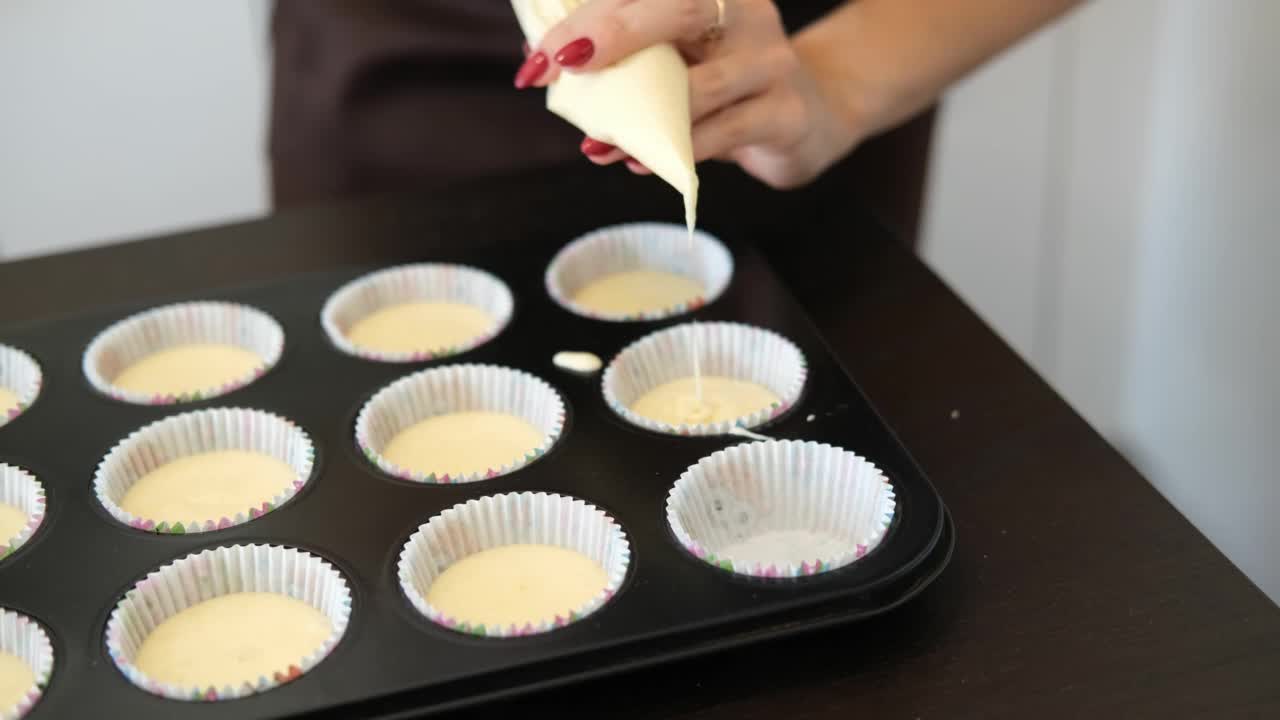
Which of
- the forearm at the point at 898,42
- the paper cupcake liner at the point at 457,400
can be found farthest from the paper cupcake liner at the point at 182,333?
the forearm at the point at 898,42

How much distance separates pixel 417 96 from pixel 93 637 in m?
0.91

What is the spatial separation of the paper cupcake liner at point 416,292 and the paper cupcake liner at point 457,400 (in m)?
0.07

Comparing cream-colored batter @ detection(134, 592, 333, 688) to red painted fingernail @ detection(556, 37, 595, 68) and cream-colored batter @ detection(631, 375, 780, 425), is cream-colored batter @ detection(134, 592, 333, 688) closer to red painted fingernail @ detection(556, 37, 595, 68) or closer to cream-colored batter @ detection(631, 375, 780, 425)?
cream-colored batter @ detection(631, 375, 780, 425)

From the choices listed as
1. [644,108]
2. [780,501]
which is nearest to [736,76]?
[644,108]

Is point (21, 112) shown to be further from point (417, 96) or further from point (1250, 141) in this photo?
point (1250, 141)

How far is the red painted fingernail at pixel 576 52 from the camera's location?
101 cm

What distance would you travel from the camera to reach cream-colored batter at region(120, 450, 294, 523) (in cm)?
105

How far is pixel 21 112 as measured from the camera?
7.99ft

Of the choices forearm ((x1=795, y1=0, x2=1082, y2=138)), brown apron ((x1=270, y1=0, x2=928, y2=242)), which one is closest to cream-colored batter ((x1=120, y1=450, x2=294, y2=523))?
brown apron ((x1=270, y1=0, x2=928, y2=242))

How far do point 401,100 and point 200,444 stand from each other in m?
0.63

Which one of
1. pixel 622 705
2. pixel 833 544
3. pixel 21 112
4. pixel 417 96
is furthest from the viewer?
pixel 21 112

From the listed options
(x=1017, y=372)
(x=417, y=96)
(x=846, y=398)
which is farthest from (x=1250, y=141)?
(x=417, y=96)

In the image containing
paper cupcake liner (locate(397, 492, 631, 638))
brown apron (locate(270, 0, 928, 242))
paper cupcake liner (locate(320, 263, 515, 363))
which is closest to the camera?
paper cupcake liner (locate(397, 492, 631, 638))

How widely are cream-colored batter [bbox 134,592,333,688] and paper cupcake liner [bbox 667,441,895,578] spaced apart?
11.0 inches
